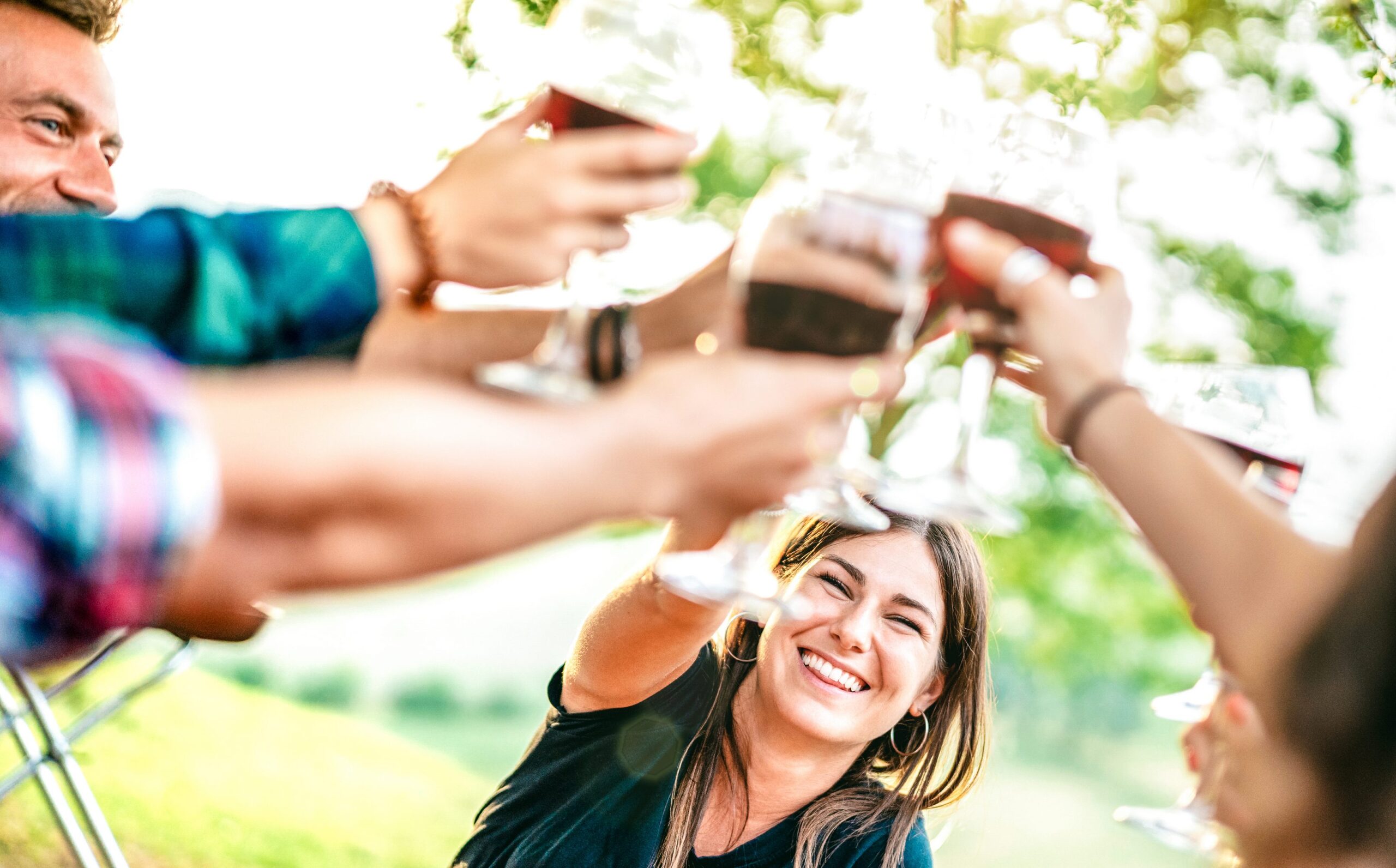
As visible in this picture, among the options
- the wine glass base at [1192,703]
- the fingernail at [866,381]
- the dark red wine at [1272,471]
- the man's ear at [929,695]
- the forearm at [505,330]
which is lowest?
the man's ear at [929,695]

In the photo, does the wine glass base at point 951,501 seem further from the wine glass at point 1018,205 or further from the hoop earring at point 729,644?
the hoop earring at point 729,644

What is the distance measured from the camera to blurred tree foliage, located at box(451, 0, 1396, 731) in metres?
3.09

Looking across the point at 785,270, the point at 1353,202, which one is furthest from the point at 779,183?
the point at 1353,202

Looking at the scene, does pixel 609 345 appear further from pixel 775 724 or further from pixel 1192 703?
pixel 775 724

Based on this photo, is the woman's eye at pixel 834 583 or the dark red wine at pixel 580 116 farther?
Result: the woman's eye at pixel 834 583

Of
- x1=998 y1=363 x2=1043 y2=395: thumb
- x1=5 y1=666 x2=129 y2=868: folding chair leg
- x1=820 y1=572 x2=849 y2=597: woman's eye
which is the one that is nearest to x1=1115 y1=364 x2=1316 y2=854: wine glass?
x1=998 y1=363 x2=1043 y2=395: thumb

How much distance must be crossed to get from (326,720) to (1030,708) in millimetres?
7284

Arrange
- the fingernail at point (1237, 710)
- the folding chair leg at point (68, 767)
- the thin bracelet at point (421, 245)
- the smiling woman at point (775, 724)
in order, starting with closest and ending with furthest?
the thin bracelet at point (421, 245) < the fingernail at point (1237, 710) < the smiling woman at point (775, 724) < the folding chair leg at point (68, 767)

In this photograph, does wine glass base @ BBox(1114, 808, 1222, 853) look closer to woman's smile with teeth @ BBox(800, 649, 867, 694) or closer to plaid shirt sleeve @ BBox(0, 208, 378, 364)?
woman's smile with teeth @ BBox(800, 649, 867, 694)

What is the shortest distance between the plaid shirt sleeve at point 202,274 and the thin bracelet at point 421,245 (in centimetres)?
4

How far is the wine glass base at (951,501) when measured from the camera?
106 cm

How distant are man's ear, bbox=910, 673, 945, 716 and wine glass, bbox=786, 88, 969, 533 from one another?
1868mm

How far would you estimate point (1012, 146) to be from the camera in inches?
41.6

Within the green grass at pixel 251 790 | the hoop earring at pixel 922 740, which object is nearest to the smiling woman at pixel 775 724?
the hoop earring at pixel 922 740
